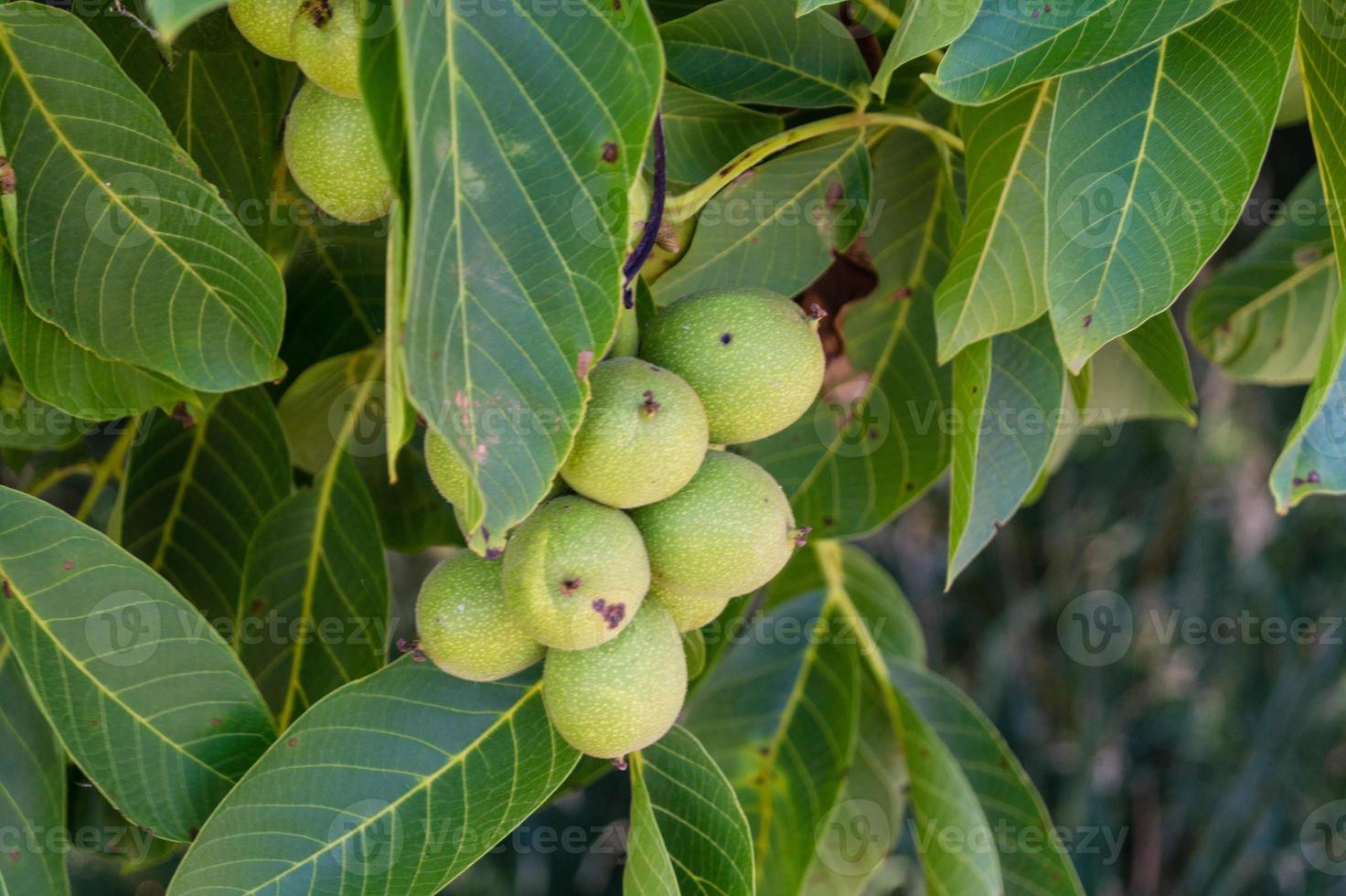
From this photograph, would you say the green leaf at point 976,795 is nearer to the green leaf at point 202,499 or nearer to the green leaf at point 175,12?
the green leaf at point 202,499

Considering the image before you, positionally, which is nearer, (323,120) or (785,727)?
(323,120)

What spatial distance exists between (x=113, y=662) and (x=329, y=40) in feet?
1.40

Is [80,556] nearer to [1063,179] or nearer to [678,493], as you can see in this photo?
[678,493]

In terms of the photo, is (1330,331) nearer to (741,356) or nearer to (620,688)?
(741,356)

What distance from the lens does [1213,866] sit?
2.78m

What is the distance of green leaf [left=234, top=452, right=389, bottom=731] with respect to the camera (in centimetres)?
106

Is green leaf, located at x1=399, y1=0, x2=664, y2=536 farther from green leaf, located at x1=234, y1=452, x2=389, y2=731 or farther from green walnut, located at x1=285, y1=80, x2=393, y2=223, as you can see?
green leaf, located at x1=234, y1=452, x2=389, y2=731

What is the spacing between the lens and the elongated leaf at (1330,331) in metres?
0.76

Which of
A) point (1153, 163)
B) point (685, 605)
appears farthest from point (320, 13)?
point (1153, 163)

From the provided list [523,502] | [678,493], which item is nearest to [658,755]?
[678,493]

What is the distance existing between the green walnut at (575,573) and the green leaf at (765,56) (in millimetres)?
383

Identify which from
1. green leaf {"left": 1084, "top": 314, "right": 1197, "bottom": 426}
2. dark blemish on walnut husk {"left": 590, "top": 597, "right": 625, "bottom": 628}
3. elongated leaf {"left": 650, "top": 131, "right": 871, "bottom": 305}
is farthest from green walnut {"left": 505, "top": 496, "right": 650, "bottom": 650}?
green leaf {"left": 1084, "top": 314, "right": 1197, "bottom": 426}

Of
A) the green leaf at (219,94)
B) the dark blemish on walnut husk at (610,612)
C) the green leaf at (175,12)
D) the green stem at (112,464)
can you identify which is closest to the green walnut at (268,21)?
the green leaf at (219,94)

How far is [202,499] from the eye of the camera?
1.12 meters
